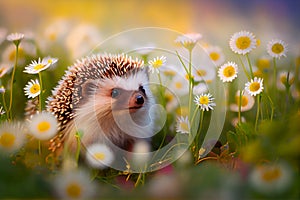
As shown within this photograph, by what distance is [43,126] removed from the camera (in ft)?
3.95

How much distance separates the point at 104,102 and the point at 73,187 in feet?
2.34

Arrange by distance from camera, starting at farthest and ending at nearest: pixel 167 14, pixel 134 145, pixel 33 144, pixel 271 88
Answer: pixel 271 88 < pixel 167 14 < pixel 134 145 < pixel 33 144

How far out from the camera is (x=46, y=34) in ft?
6.09

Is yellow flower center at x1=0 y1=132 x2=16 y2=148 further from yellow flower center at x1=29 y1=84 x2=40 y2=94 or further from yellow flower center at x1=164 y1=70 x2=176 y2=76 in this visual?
yellow flower center at x1=164 y1=70 x2=176 y2=76

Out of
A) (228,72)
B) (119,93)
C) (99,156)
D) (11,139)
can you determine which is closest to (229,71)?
(228,72)

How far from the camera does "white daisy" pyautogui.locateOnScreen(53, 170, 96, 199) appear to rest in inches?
28.6

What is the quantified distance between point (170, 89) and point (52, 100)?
513mm

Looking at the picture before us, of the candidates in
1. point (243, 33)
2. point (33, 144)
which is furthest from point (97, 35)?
point (33, 144)

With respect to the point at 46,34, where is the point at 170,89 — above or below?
below

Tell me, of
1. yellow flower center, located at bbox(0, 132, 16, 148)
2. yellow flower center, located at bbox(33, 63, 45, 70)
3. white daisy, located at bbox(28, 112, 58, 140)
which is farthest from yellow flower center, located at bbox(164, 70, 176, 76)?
yellow flower center, located at bbox(0, 132, 16, 148)

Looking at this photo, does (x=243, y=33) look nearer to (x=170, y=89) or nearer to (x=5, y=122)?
(x=170, y=89)

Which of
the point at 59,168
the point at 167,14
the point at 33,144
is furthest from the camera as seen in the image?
the point at 167,14

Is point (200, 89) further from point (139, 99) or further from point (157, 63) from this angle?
point (139, 99)

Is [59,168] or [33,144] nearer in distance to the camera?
[59,168]
